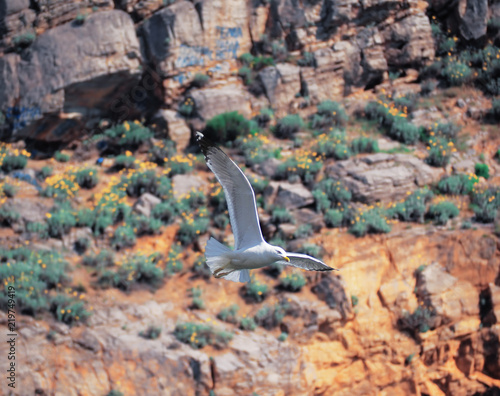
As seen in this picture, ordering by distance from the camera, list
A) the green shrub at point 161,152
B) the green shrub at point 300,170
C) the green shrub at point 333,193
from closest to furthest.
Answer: the green shrub at point 333,193
the green shrub at point 300,170
the green shrub at point 161,152

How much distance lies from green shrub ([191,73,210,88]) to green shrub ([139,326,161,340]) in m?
7.03

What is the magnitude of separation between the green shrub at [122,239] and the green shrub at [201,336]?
241cm

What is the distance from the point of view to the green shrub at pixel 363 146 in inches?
535

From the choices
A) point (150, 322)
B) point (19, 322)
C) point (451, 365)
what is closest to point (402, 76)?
point (451, 365)

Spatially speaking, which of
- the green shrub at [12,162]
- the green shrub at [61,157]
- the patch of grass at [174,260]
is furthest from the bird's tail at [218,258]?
the green shrub at [61,157]

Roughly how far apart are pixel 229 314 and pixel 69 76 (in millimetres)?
7117

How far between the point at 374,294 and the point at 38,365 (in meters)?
5.59

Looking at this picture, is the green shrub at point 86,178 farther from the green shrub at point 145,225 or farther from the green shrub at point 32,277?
the green shrub at point 32,277

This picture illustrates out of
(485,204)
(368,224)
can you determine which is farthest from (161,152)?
(485,204)

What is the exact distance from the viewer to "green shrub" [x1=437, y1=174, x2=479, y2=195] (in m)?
12.8

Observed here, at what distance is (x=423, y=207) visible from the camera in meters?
12.1

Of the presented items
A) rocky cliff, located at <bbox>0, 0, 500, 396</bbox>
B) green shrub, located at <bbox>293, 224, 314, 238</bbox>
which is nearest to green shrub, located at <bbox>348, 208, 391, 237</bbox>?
rocky cliff, located at <bbox>0, 0, 500, 396</bbox>

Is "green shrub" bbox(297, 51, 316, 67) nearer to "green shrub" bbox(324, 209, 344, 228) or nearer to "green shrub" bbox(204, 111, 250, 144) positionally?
"green shrub" bbox(204, 111, 250, 144)

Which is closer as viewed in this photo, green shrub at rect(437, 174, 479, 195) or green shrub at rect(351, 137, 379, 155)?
green shrub at rect(437, 174, 479, 195)
